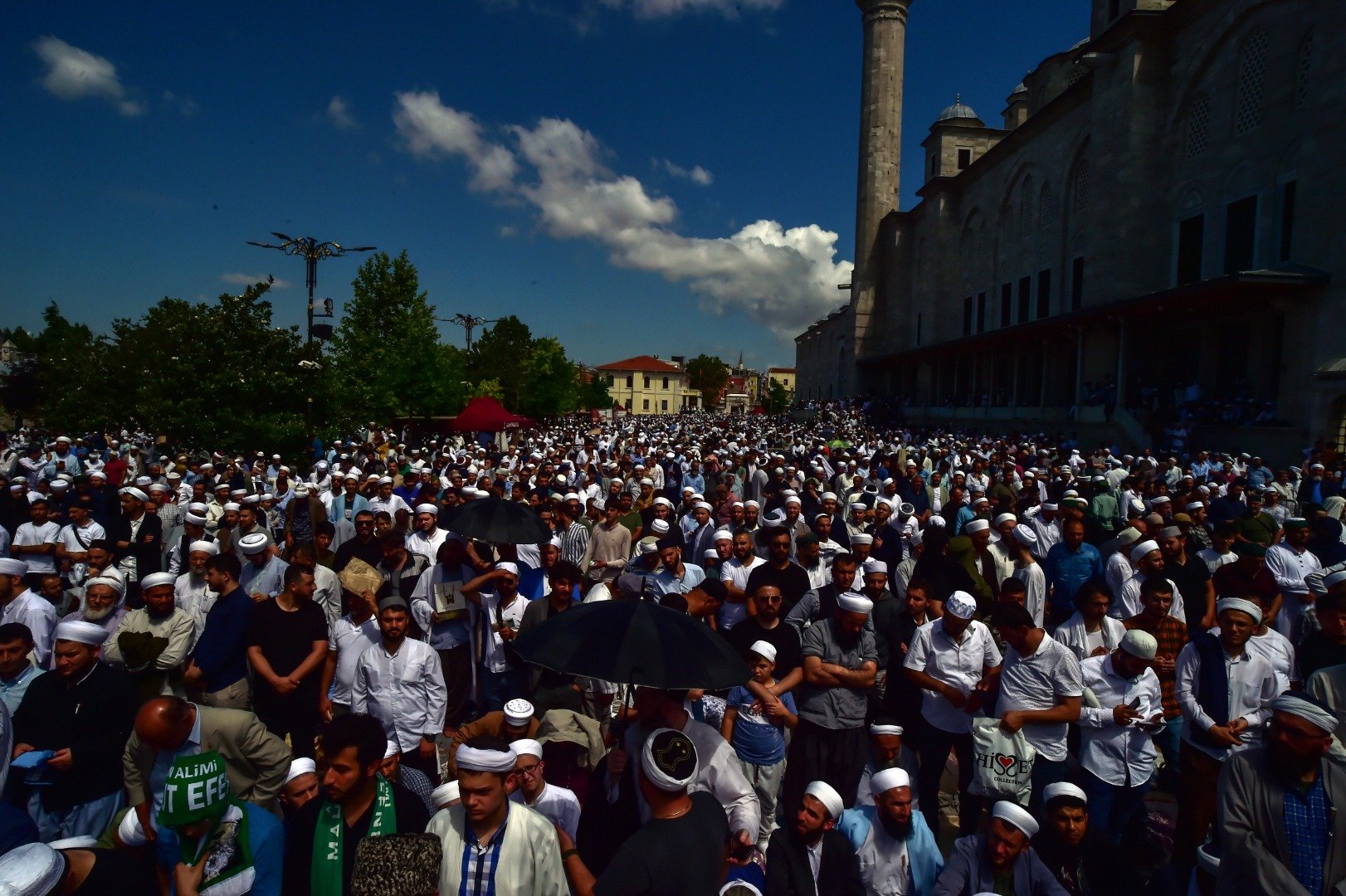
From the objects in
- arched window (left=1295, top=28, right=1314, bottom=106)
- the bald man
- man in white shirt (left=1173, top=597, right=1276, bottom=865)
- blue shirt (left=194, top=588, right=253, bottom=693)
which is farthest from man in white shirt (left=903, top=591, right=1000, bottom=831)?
arched window (left=1295, top=28, right=1314, bottom=106)

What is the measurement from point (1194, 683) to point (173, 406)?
55.8 ft

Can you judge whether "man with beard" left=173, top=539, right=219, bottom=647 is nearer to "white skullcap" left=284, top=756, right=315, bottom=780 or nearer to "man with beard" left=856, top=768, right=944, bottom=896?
"white skullcap" left=284, top=756, right=315, bottom=780

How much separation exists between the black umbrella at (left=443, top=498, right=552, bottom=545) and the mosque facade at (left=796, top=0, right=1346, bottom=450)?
18.9m

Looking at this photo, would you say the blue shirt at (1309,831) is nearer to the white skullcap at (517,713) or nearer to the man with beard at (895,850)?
the man with beard at (895,850)

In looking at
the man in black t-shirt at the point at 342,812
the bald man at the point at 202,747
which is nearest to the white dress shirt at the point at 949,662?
the man in black t-shirt at the point at 342,812

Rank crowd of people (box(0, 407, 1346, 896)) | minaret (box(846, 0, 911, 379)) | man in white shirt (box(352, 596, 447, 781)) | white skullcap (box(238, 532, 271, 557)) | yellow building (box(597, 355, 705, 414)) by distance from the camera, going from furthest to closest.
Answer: yellow building (box(597, 355, 705, 414)) → minaret (box(846, 0, 911, 379)) → white skullcap (box(238, 532, 271, 557)) → man in white shirt (box(352, 596, 447, 781)) → crowd of people (box(0, 407, 1346, 896))

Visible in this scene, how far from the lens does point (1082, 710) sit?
13.9 feet

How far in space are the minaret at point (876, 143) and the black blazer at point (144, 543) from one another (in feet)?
167

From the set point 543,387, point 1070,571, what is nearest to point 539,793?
point 1070,571

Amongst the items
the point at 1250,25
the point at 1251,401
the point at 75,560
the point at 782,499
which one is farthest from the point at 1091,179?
the point at 75,560

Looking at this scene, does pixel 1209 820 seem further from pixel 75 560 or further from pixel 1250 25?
pixel 1250 25

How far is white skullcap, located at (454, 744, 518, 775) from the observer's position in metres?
2.69

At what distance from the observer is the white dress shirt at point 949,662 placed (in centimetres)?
464

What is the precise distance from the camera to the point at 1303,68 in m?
20.6
